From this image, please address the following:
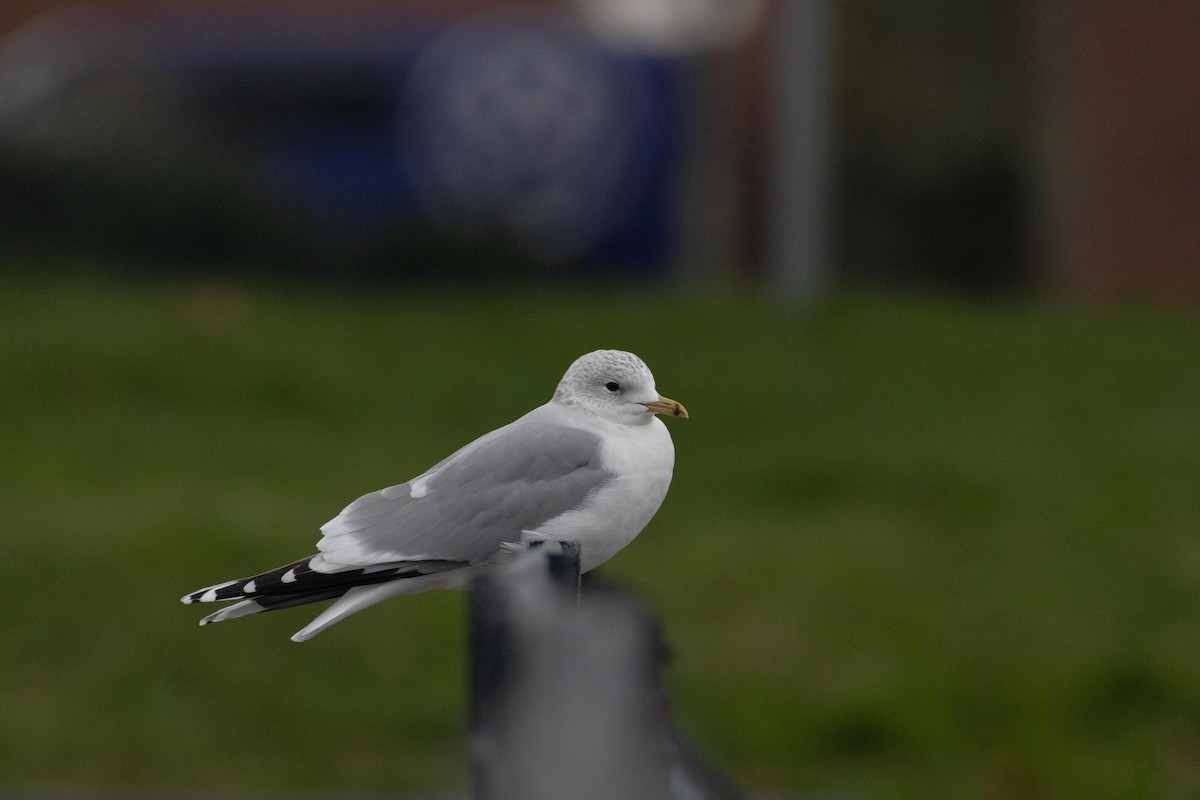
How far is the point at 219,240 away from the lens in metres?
12.7

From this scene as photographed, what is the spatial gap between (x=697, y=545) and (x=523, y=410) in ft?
4.34

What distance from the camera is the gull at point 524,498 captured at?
2.19m

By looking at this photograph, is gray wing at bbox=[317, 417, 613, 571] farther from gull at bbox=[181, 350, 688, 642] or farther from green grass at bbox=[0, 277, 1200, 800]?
green grass at bbox=[0, 277, 1200, 800]

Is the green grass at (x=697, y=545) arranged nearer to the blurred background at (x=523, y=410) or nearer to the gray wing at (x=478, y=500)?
the blurred background at (x=523, y=410)

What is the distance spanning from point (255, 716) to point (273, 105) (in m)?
8.57

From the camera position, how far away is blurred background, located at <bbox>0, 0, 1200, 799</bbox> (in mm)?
8125

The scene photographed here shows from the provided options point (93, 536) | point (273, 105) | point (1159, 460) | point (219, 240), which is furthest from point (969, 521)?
point (273, 105)

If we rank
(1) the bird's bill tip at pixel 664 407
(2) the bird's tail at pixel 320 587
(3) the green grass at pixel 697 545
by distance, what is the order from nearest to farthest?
(2) the bird's tail at pixel 320 587, (1) the bird's bill tip at pixel 664 407, (3) the green grass at pixel 697 545

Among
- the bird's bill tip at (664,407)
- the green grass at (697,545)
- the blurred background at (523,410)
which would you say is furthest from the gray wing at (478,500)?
the green grass at (697,545)

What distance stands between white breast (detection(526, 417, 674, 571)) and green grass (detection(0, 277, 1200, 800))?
505 centimetres

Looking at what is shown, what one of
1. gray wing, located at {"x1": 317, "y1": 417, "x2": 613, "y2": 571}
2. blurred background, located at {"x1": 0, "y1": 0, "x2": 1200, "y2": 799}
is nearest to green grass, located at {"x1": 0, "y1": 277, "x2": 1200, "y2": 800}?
blurred background, located at {"x1": 0, "y1": 0, "x2": 1200, "y2": 799}

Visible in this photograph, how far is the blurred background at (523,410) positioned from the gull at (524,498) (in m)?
2.17

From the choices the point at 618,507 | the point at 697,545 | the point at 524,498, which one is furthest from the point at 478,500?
the point at 697,545

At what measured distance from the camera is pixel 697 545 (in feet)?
29.1
